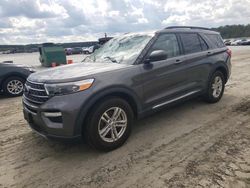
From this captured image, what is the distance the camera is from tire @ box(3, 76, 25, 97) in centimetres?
797


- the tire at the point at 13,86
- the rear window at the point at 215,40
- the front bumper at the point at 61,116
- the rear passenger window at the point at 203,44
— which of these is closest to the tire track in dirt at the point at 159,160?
the front bumper at the point at 61,116

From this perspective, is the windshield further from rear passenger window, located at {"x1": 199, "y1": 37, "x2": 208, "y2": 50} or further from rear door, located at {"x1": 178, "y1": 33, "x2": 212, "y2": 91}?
rear passenger window, located at {"x1": 199, "y1": 37, "x2": 208, "y2": 50}

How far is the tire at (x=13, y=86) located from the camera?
314 inches

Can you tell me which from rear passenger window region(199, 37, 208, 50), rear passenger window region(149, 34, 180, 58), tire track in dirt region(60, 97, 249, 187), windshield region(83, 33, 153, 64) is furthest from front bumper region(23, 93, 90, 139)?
rear passenger window region(199, 37, 208, 50)

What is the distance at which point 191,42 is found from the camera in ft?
17.8

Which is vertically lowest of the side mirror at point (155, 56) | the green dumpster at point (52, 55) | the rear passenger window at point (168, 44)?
the green dumpster at point (52, 55)

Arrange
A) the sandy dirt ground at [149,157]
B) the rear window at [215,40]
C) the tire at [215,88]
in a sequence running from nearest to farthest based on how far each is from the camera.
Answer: the sandy dirt ground at [149,157] → the tire at [215,88] → the rear window at [215,40]

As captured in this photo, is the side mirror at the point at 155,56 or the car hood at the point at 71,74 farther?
the side mirror at the point at 155,56

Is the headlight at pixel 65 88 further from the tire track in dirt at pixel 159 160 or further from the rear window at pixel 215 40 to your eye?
the rear window at pixel 215 40

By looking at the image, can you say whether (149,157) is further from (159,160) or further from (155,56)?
(155,56)

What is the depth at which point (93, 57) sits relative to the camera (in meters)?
5.15

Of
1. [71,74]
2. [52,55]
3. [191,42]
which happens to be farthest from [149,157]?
[52,55]

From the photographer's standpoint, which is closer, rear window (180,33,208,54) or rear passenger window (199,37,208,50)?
rear window (180,33,208,54)

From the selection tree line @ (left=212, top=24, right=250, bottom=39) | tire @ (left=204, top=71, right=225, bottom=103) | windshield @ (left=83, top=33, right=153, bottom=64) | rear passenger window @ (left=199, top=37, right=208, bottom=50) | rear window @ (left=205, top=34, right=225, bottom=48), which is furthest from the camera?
tree line @ (left=212, top=24, right=250, bottom=39)
